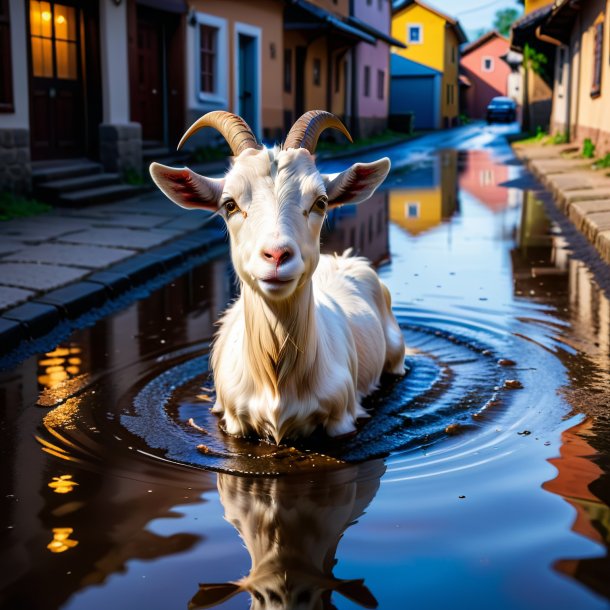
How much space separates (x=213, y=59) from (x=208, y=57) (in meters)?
0.21

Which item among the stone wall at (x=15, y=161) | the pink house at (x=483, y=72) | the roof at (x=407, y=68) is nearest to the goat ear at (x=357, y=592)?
the stone wall at (x=15, y=161)

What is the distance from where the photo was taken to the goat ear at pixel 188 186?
3.75 metres

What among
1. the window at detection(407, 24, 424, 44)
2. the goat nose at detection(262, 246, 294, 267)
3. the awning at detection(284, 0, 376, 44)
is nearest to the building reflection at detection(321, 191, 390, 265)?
the goat nose at detection(262, 246, 294, 267)

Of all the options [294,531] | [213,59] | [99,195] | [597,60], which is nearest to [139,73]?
[213,59]

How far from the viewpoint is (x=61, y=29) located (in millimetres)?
13500

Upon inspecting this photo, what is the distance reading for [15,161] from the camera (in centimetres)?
1173

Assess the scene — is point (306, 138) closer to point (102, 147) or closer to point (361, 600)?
point (361, 600)

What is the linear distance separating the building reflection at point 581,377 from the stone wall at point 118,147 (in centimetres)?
657

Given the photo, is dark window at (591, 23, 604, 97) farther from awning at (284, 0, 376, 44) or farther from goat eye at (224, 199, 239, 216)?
goat eye at (224, 199, 239, 216)

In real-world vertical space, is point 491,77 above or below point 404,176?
above

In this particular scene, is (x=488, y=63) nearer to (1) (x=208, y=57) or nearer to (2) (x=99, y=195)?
(1) (x=208, y=57)

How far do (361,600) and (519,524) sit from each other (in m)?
0.78

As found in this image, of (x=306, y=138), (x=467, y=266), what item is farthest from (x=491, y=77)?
(x=306, y=138)

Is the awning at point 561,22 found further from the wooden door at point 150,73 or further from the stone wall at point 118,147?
the stone wall at point 118,147
